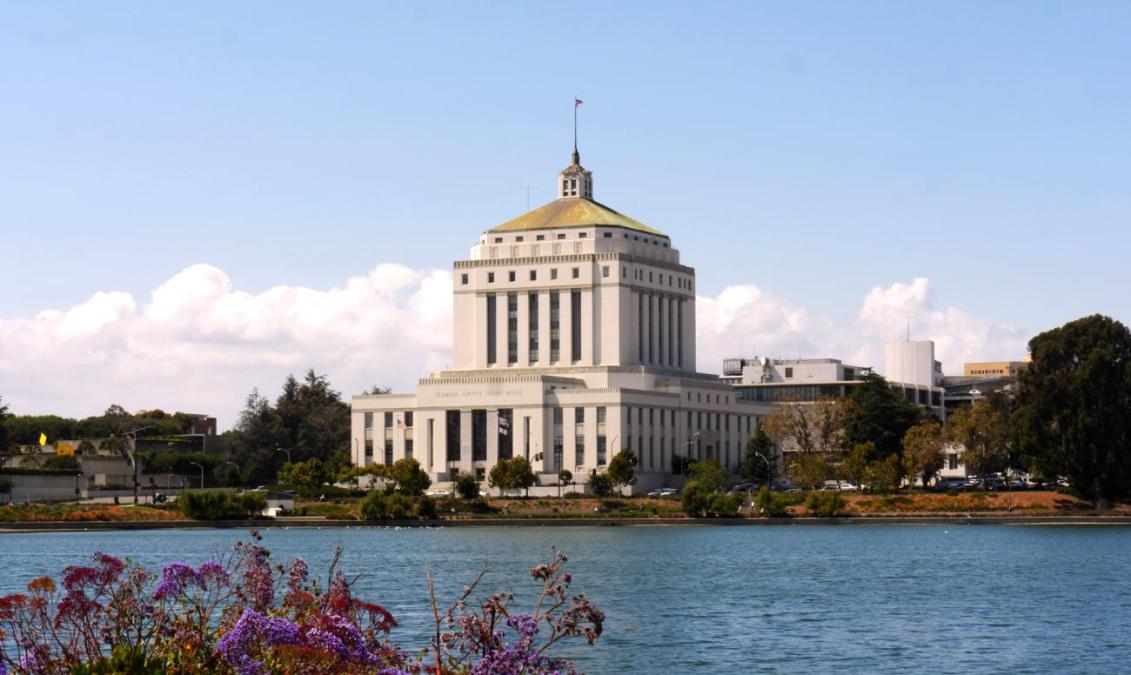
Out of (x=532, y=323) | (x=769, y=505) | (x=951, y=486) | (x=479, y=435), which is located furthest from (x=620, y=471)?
(x=951, y=486)

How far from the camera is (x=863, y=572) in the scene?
88250mm

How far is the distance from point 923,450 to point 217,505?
60.7m

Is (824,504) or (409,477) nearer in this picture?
(824,504)

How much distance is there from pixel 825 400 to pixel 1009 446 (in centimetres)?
2745

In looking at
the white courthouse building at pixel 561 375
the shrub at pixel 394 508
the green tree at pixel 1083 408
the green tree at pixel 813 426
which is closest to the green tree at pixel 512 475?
the white courthouse building at pixel 561 375

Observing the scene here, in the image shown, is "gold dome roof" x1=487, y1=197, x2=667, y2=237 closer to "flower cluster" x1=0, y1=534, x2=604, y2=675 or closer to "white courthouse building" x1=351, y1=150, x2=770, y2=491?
"white courthouse building" x1=351, y1=150, x2=770, y2=491

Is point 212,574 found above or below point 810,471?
below

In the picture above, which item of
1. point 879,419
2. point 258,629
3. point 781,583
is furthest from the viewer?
point 879,419

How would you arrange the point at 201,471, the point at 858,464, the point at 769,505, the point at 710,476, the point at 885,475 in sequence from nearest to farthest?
the point at 769,505 → the point at 885,475 → the point at 710,476 → the point at 858,464 → the point at 201,471

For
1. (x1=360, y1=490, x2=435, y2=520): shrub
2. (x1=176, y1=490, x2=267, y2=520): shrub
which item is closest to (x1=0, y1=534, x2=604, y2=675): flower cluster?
(x1=176, y1=490, x2=267, y2=520): shrub

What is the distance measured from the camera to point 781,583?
81125mm

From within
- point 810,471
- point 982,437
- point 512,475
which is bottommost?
point 512,475

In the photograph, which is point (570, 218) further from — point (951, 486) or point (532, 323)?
point (951, 486)

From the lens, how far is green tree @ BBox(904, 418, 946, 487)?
162125 mm
